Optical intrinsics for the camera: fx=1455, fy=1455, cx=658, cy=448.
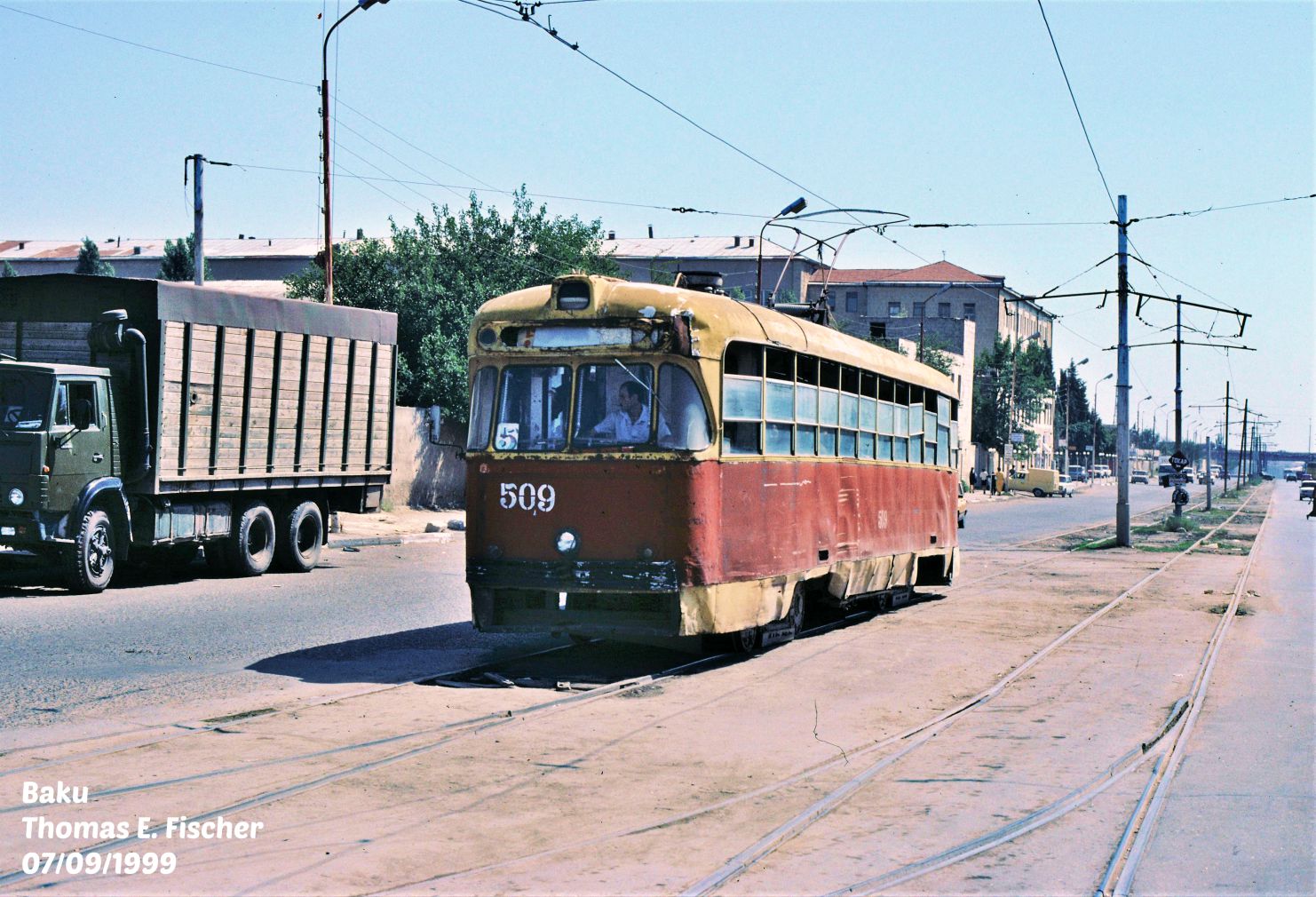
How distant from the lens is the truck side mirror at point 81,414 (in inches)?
643

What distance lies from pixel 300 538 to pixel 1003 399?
79.7 meters

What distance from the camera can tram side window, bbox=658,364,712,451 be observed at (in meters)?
11.1

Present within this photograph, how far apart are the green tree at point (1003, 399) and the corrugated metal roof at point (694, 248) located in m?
15.0

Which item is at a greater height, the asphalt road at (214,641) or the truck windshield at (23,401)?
the truck windshield at (23,401)

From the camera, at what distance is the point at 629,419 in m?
11.2

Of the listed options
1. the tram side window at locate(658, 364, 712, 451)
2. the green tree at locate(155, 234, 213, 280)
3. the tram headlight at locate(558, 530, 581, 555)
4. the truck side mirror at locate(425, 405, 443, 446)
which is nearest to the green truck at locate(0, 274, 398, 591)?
the truck side mirror at locate(425, 405, 443, 446)

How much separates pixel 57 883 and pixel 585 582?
19.0 feet

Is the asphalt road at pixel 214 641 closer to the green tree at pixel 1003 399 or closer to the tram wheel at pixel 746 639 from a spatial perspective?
the tram wheel at pixel 746 639

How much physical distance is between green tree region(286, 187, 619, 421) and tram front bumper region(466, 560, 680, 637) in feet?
80.0

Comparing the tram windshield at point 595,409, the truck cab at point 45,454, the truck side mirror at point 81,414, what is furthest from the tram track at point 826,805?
the truck side mirror at point 81,414

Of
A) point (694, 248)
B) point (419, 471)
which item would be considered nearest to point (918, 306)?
point (694, 248)

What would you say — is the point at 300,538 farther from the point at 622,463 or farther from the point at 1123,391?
the point at 1123,391

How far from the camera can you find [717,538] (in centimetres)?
1125

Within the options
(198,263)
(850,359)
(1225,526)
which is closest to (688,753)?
(850,359)
